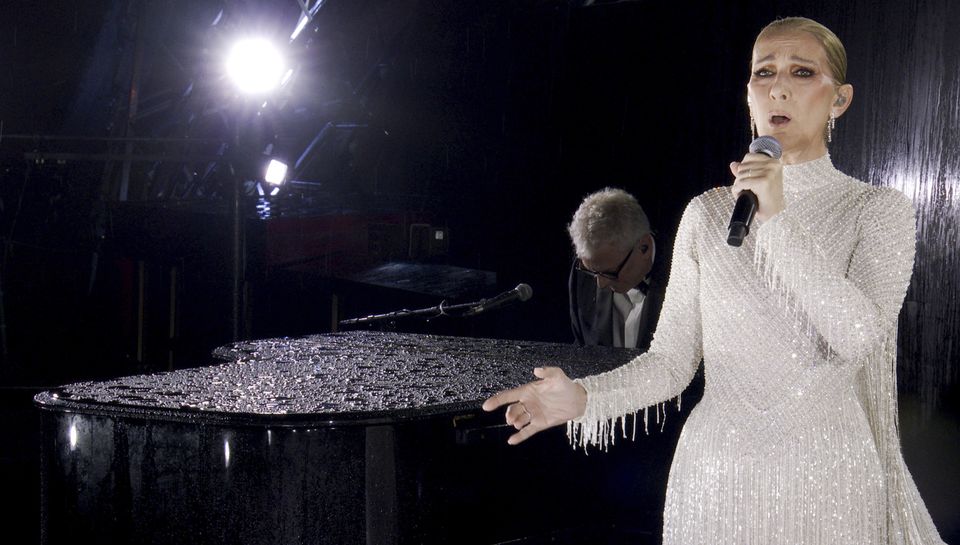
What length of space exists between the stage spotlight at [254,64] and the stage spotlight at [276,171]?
131 inches

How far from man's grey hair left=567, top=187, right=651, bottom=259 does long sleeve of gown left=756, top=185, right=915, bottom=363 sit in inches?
97.6

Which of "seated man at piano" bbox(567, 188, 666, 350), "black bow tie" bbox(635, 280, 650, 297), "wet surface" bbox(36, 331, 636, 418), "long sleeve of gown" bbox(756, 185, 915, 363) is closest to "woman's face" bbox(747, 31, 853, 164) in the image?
"long sleeve of gown" bbox(756, 185, 915, 363)

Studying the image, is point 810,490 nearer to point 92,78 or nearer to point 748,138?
point 748,138

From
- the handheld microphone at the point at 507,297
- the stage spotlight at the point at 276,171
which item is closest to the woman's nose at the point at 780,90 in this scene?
the handheld microphone at the point at 507,297

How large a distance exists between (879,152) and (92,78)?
26.0 ft

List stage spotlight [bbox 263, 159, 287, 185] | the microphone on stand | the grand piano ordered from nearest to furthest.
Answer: the microphone on stand, the grand piano, stage spotlight [bbox 263, 159, 287, 185]

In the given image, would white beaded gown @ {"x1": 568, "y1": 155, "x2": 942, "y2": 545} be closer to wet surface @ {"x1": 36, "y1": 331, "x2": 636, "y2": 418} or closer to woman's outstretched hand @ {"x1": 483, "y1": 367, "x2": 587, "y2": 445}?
woman's outstretched hand @ {"x1": 483, "y1": 367, "x2": 587, "y2": 445}

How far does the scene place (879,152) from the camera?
10.6 feet

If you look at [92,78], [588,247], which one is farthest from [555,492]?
[92,78]

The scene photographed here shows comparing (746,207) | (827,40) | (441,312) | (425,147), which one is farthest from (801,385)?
(425,147)

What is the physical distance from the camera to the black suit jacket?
12.5 ft

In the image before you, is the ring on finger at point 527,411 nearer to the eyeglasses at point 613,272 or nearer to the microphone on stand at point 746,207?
the microphone on stand at point 746,207

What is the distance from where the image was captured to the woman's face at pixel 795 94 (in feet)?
4.49

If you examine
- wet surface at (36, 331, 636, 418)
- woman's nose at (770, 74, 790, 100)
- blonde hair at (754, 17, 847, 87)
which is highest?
blonde hair at (754, 17, 847, 87)
